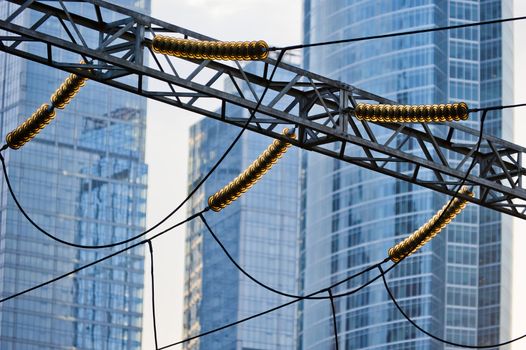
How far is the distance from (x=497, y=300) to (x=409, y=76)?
2545cm

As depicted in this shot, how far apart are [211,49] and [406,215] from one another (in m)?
148

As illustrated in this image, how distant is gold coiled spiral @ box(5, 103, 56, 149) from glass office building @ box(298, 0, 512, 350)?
140 meters

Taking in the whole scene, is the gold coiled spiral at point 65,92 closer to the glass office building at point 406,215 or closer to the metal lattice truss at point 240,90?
the metal lattice truss at point 240,90

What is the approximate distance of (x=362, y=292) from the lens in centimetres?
17450

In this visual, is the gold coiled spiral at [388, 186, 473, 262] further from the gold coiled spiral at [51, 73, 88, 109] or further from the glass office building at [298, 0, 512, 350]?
the glass office building at [298, 0, 512, 350]

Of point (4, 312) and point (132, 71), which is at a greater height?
point (4, 312)

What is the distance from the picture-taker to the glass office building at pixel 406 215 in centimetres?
17188

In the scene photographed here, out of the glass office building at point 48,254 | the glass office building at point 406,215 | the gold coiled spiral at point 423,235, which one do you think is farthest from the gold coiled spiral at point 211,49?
the glass office building at point 48,254

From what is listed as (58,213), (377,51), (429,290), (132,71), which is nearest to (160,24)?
(132,71)

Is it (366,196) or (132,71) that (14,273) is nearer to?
(366,196)

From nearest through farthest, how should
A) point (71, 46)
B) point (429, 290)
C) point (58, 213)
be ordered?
1. point (71, 46)
2. point (429, 290)
3. point (58, 213)

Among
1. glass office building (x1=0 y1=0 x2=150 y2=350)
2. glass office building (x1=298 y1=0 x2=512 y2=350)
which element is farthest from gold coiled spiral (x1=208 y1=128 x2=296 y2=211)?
glass office building (x1=0 y1=0 x2=150 y2=350)

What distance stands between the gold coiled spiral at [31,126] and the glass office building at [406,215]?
14012 centimetres

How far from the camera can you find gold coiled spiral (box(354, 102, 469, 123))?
90.6ft
